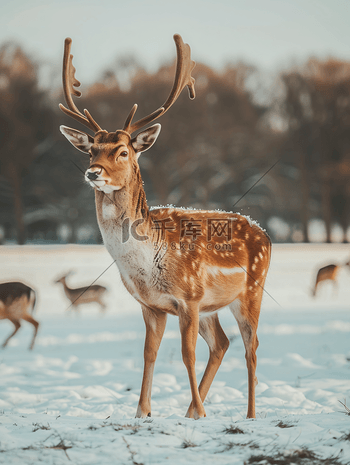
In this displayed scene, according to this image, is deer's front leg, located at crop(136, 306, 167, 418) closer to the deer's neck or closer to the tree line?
the deer's neck

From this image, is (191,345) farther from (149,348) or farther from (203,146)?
(203,146)

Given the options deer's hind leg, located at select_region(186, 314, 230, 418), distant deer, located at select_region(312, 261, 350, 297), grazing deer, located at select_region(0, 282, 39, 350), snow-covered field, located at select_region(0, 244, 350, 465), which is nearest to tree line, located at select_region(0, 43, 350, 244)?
snow-covered field, located at select_region(0, 244, 350, 465)

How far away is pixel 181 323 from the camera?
364 cm

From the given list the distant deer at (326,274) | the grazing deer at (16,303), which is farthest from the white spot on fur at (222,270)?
the distant deer at (326,274)

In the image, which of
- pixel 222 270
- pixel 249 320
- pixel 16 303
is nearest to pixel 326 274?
pixel 16 303

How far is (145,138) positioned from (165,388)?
2803 mm

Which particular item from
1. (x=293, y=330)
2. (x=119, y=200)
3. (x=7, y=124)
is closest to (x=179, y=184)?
(x=7, y=124)

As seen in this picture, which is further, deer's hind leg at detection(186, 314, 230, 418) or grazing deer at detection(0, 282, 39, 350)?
grazing deer at detection(0, 282, 39, 350)

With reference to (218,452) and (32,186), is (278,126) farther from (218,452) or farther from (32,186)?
(218,452)

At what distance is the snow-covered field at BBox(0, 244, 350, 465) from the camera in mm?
2658

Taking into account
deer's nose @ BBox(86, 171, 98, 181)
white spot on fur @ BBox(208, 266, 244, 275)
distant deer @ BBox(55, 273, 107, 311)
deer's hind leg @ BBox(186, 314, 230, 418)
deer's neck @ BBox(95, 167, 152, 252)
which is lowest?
distant deer @ BBox(55, 273, 107, 311)

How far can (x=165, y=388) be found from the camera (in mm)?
5215

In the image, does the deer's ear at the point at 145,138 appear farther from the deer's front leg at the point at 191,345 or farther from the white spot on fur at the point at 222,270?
the deer's front leg at the point at 191,345

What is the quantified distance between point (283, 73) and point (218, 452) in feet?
52.5
